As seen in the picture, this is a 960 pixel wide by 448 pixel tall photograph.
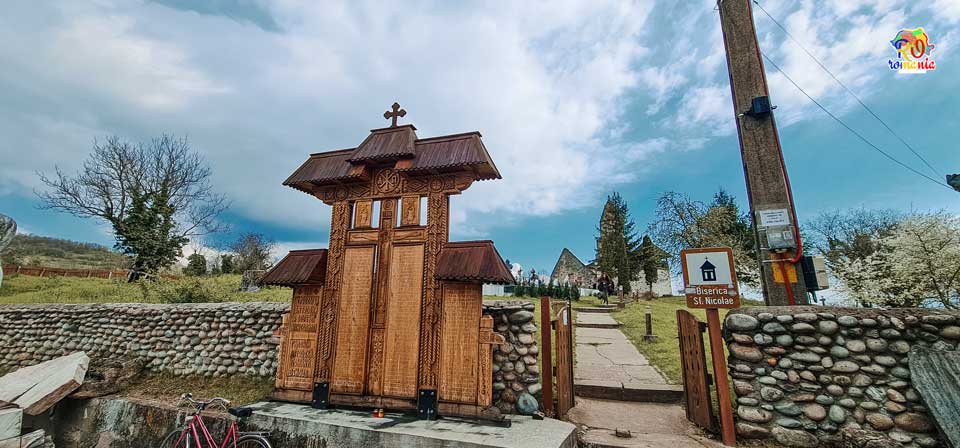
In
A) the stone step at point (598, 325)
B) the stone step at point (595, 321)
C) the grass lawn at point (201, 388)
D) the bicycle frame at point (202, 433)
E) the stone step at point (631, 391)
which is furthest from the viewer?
the stone step at point (595, 321)

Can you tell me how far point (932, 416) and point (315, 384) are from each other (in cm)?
698

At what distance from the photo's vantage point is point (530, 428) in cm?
394

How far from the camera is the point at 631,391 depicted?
5723mm

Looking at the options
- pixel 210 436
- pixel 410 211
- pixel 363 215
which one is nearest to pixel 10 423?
pixel 210 436

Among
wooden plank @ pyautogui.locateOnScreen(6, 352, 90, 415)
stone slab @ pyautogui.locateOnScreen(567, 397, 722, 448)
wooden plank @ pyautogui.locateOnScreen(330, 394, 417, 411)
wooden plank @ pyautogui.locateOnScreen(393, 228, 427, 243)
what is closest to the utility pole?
stone slab @ pyautogui.locateOnScreen(567, 397, 722, 448)

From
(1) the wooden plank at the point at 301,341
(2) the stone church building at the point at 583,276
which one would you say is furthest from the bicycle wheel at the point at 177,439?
(2) the stone church building at the point at 583,276

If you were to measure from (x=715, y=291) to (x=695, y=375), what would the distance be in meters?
1.16

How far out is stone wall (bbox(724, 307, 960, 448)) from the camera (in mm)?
3916

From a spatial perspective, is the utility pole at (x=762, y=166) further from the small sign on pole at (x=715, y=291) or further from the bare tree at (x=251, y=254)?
the bare tree at (x=251, y=254)

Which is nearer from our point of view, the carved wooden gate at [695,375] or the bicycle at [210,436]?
the bicycle at [210,436]

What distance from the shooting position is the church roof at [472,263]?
4262 millimetres

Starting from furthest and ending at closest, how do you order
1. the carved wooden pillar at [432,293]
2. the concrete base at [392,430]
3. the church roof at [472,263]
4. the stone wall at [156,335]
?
the stone wall at [156,335], the carved wooden pillar at [432,293], the church roof at [472,263], the concrete base at [392,430]

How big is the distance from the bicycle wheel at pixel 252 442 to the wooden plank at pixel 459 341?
196 centimetres

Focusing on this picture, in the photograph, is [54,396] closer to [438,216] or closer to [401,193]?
[401,193]
